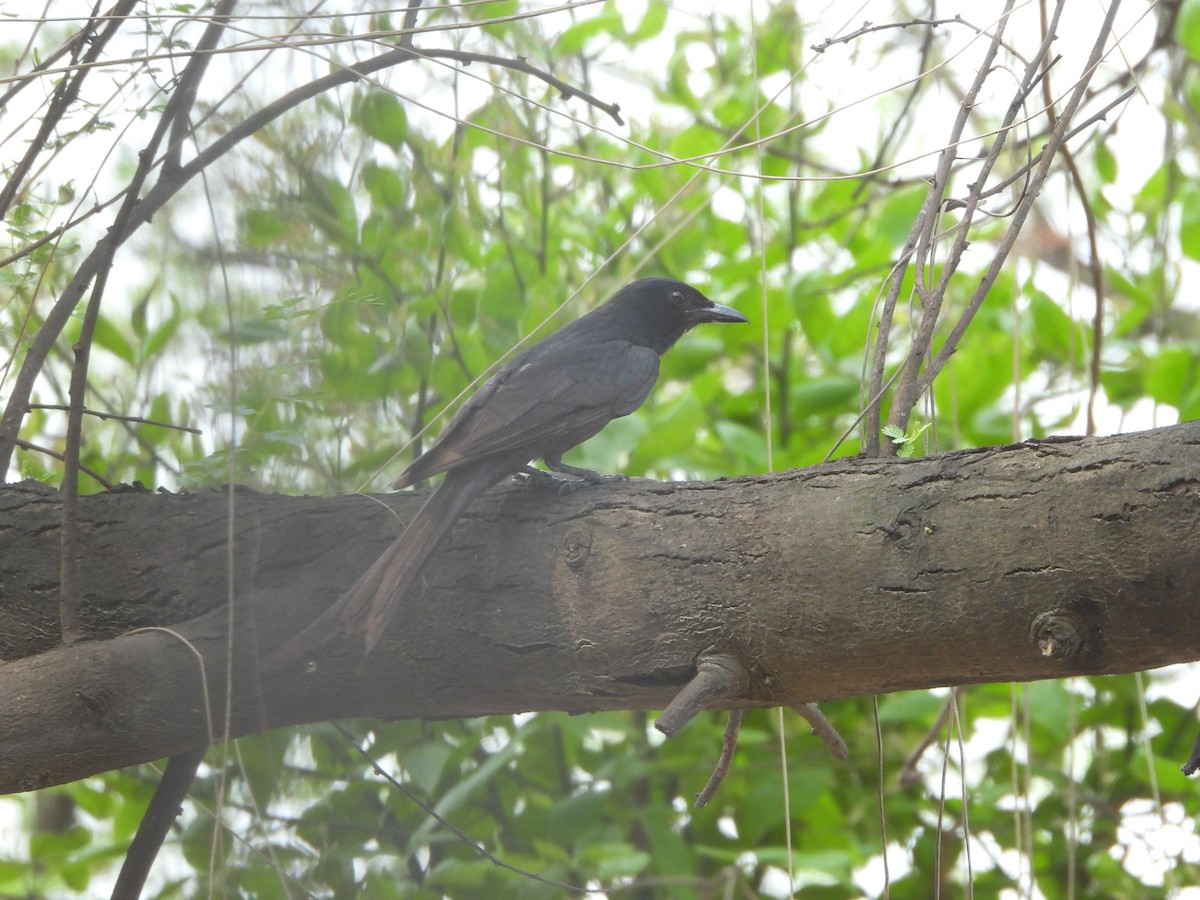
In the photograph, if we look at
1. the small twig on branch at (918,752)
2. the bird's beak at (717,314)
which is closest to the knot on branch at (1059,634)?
the small twig on branch at (918,752)

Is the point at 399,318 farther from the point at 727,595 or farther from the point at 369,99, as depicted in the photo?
the point at 727,595

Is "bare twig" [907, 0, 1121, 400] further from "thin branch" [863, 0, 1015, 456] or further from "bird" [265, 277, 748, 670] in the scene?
"bird" [265, 277, 748, 670]

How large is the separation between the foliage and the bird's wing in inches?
3.4

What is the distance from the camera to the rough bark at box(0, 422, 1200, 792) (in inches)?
63.3

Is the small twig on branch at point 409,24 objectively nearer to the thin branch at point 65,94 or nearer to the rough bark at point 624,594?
the thin branch at point 65,94

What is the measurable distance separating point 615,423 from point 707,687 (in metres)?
1.83

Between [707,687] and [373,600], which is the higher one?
[373,600]

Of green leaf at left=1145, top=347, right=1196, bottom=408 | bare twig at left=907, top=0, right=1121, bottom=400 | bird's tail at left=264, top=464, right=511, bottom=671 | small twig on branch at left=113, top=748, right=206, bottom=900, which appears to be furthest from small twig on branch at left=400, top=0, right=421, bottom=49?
green leaf at left=1145, top=347, right=1196, bottom=408

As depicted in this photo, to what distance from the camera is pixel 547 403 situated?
2.87 meters

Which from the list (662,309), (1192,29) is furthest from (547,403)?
(1192,29)

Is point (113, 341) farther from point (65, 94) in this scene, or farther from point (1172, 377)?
point (1172, 377)

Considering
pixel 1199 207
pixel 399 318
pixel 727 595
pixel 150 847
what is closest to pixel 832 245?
pixel 1199 207

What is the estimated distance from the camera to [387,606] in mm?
1941

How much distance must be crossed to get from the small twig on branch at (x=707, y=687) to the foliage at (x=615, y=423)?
1.65ft
